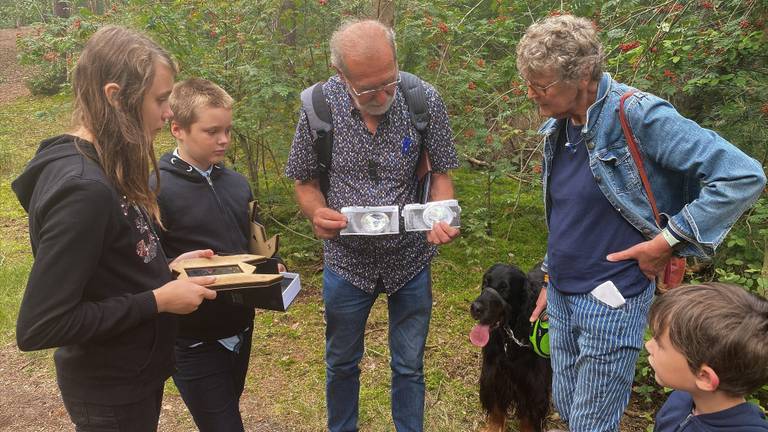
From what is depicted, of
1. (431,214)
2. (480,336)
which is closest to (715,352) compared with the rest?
(431,214)

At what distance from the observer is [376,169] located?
261 centimetres

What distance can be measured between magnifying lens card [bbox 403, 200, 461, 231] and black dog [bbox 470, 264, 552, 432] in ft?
2.74

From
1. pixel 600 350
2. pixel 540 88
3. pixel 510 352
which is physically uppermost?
pixel 540 88

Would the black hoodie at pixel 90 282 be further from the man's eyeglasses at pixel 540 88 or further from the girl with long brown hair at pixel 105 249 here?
the man's eyeglasses at pixel 540 88

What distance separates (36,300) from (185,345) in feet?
2.75

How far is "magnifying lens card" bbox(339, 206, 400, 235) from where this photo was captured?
2.47 metres

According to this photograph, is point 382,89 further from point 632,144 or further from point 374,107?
point 632,144

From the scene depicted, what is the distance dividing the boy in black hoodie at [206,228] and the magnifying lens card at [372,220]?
46 cm

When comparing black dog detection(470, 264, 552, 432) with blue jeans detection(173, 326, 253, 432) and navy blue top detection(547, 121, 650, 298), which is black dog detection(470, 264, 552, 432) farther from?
blue jeans detection(173, 326, 253, 432)

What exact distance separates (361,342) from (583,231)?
124 cm

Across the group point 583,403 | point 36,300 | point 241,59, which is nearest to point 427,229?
point 583,403

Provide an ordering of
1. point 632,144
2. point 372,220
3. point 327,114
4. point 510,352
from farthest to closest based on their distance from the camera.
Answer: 1. point 510,352
2. point 327,114
3. point 372,220
4. point 632,144

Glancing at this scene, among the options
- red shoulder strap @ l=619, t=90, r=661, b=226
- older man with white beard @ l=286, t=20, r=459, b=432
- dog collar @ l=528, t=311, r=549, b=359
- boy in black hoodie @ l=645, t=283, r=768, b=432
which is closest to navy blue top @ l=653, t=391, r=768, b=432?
boy in black hoodie @ l=645, t=283, r=768, b=432

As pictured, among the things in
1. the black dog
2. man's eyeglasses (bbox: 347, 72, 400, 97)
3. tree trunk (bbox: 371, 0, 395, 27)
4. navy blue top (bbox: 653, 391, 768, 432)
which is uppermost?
tree trunk (bbox: 371, 0, 395, 27)
